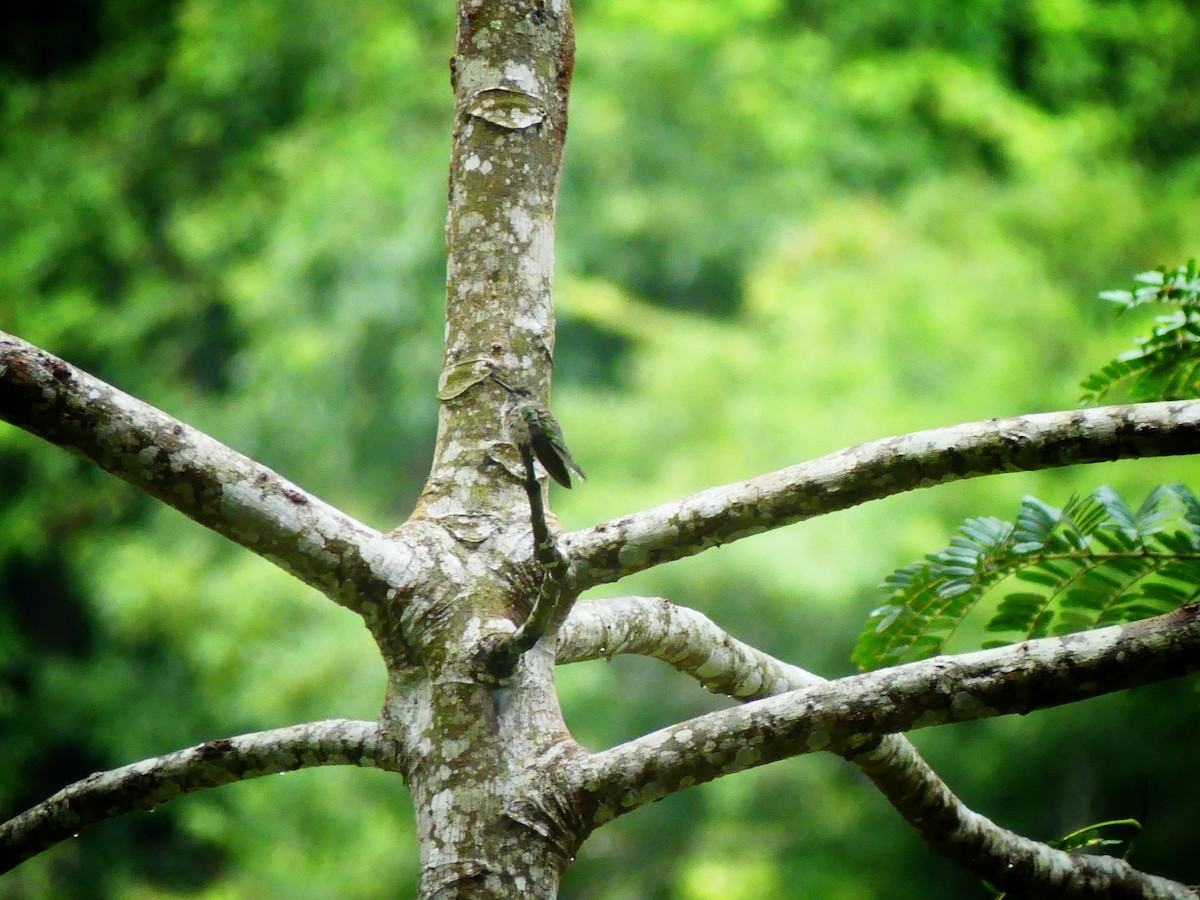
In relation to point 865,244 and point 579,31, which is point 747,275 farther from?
point 579,31

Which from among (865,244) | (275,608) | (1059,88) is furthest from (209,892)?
(1059,88)

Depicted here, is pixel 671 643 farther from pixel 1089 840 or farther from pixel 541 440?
pixel 1089 840

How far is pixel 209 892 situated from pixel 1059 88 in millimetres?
7145

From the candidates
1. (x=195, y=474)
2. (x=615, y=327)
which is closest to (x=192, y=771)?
(x=195, y=474)

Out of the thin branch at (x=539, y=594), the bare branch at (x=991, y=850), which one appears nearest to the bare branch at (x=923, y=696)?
the thin branch at (x=539, y=594)

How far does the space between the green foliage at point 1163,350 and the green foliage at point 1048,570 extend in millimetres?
141

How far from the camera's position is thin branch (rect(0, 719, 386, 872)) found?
856mm

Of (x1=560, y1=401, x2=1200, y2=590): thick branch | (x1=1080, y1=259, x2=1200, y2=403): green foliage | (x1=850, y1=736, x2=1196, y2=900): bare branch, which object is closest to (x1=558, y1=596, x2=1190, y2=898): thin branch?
(x1=850, y1=736, x2=1196, y2=900): bare branch

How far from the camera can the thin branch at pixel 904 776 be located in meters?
0.91

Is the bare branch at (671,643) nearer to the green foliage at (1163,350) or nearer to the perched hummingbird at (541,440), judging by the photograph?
the perched hummingbird at (541,440)

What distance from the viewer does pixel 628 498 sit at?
15.1ft

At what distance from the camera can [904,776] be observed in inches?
36.9

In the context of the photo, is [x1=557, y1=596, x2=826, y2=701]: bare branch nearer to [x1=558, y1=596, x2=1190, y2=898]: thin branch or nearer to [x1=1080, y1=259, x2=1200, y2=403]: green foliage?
[x1=558, y1=596, x2=1190, y2=898]: thin branch

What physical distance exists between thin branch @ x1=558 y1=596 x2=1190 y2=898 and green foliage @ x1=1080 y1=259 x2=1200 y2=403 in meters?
0.47
